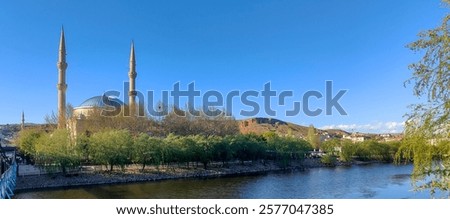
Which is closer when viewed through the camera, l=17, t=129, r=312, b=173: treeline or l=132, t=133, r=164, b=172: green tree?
l=17, t=129, r=312, b=173: treeline

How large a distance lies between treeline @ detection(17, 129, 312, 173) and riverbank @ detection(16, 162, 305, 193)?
55 centimetres

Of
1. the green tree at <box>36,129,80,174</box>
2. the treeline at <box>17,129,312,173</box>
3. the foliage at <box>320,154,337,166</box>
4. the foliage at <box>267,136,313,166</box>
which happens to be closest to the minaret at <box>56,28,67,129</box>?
the treeline at <box>17,129,312,173</box>

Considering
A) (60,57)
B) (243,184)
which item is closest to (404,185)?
(243,184)

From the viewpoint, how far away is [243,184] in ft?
69.4

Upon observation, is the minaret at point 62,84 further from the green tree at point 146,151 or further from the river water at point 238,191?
the river water at point 238,191

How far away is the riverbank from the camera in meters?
19.3

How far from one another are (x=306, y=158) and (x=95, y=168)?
2311 centimetres

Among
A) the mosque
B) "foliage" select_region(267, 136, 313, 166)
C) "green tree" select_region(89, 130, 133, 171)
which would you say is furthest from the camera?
"foliage" select_region(267, 136, 313, 166)

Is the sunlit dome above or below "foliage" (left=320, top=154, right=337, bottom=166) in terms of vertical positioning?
above

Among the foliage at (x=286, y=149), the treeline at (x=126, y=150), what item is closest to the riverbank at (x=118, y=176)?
the treeline at (x=126, y=150)

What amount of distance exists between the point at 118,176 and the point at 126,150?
5.15 feet

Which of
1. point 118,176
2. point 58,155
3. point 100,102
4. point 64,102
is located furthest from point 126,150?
point 100,102

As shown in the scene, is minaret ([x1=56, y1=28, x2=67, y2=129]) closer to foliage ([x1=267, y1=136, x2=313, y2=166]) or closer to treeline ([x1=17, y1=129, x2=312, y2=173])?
treeline ([x1=17, y1=129, x2=312, y2=173])
